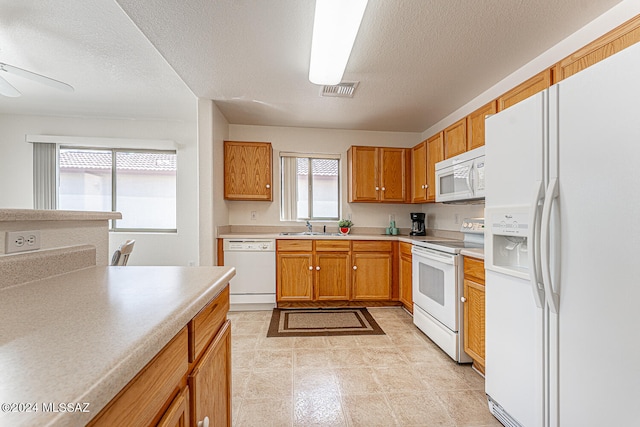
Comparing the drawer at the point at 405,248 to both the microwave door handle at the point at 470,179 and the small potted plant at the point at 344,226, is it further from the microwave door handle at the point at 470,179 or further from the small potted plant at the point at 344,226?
the microwave door handle at the point at 470,179

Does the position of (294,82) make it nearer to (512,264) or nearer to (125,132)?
(512,264)

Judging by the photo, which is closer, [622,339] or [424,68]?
[622,339]

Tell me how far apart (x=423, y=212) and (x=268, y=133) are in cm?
250

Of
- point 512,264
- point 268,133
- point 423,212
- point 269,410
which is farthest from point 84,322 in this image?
point 423,212

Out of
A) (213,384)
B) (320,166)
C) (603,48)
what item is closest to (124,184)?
(320,166)

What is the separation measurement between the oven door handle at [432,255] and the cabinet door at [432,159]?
0.73 meters

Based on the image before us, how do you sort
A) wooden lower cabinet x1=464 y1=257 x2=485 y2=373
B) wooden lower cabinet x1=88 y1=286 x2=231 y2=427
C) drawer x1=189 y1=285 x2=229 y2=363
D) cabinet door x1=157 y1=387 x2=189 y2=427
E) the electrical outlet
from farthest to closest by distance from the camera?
wooden lower cabinet x1=464 y1=257 x2=485 y2=373, the electrical outlet, drawer x1=189 y1=285 x2=229 y2=363, cabinet door x1=157 y1=387 x2=189 y2=427, wooden lower cabinet x1=88 y1=286 x2=231 y2=427

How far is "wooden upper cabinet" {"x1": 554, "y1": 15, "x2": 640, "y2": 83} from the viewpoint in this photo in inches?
56.2

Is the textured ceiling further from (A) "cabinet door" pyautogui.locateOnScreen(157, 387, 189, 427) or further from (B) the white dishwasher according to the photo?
A: (A) "cabinet door" pyautogui.locateOnScreen(157, 387, 189, 427)

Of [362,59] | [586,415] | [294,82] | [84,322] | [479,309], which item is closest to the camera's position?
[84,322]

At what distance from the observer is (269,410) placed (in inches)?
64.1

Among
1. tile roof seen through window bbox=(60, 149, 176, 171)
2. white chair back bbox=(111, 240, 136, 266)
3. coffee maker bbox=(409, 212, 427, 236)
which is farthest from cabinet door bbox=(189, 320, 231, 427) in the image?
tile roof seen through window bbox=(60, 149, 176, 171)

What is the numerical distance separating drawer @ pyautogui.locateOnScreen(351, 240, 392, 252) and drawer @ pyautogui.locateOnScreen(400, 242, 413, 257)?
16 cm

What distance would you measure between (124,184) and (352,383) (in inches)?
166
